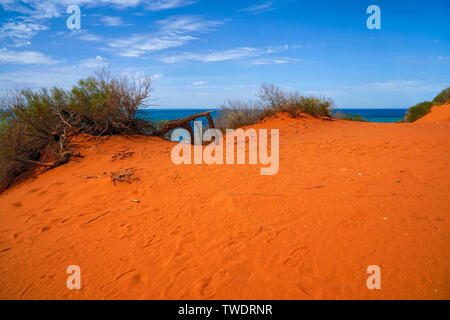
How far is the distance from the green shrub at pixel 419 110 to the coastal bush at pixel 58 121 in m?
→ 20.8

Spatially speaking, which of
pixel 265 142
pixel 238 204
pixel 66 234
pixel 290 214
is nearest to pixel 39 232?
pixel 66 234

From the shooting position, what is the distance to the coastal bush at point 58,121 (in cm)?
793

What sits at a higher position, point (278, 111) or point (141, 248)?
point (278, 111)

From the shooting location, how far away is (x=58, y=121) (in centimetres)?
875

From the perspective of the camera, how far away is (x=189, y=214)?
13.8 feet

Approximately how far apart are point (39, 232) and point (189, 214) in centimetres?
243

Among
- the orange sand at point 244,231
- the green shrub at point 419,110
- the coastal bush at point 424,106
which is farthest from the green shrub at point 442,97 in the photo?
the orange sand at point 244,231

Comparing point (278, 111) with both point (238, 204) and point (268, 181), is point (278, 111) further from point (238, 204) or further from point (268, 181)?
point (238, 204)

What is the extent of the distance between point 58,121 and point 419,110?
24130mm
